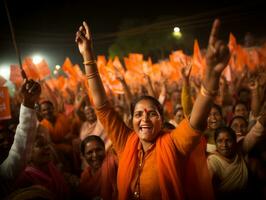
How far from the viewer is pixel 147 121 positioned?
2.19 metres

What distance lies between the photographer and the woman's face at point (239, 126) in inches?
162

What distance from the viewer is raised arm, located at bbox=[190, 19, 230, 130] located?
1688 millimetres

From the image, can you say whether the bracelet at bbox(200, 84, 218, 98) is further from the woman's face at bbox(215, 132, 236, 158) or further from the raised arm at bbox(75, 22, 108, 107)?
the woman's face at bbox(215, 132, 236, 158)

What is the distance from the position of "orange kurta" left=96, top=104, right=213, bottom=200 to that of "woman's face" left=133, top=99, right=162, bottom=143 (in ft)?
0.23

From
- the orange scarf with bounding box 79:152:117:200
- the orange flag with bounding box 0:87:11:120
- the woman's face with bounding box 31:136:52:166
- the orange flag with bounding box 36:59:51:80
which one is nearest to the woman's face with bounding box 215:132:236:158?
the orange scarf with bounding box 79:152:117:200

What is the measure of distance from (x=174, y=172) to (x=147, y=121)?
43 centimetres

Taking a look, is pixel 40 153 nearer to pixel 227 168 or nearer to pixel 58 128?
pixel 227 168

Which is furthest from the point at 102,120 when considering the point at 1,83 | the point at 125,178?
the point at 1,83

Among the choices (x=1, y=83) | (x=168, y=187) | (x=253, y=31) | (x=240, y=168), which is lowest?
(x=240, y=168)

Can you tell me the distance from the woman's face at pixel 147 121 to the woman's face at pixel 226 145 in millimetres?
1214

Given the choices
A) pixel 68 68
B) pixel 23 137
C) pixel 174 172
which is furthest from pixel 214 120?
pixel 68 68

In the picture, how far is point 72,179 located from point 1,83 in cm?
180

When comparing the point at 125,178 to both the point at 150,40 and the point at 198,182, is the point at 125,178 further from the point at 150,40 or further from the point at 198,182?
the point at 150,40

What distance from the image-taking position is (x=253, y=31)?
2595cm
